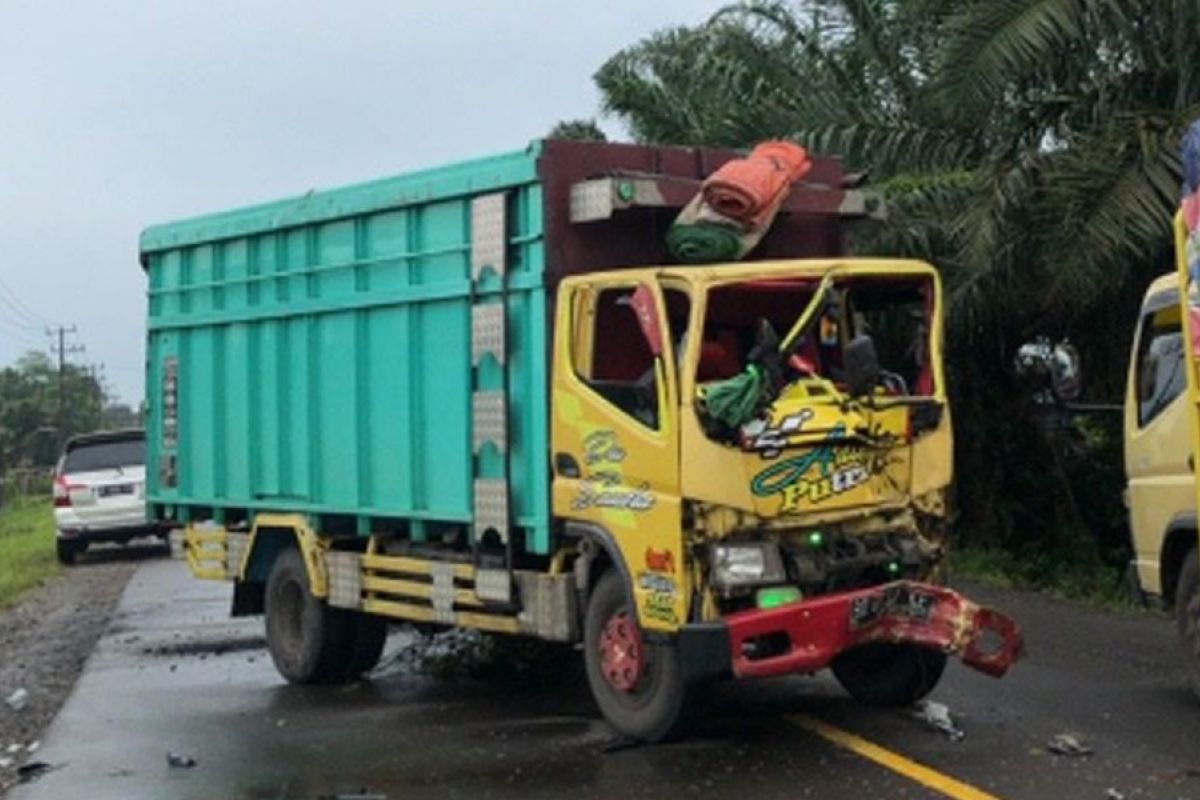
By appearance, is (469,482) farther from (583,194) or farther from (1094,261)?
(1094,261)

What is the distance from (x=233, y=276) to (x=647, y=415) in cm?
463

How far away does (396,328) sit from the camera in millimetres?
9875

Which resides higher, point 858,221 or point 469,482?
point 858,221

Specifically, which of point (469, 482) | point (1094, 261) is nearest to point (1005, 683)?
point (469, 482)

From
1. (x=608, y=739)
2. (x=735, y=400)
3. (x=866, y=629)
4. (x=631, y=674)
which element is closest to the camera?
(x=735, y=400)

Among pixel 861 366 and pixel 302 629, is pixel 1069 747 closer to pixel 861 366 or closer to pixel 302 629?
pixel 861 366

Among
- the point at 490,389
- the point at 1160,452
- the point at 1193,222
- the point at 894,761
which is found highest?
the point at 1193,222

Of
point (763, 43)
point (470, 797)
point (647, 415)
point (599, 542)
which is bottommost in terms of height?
point (470, 797)

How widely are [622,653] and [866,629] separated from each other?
1215 millimetres

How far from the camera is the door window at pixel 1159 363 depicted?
29.6 ft

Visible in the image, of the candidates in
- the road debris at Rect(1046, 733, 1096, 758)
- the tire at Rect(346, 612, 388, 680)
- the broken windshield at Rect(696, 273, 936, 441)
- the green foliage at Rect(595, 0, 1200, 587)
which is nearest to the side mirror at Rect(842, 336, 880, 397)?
the broken windshield at Rect(696, 273, 936, 441)

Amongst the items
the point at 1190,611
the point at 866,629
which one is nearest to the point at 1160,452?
the point at 1190,611

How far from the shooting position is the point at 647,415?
8016 millimetres

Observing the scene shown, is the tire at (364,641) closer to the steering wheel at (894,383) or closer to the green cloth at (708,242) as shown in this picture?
the green cloth at (708,242)
